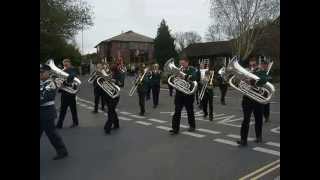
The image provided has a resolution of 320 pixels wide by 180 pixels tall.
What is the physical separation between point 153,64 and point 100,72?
16.4 ft

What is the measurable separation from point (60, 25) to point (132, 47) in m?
7.81

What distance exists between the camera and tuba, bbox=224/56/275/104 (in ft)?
24.5

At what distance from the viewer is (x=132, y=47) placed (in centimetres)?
1354

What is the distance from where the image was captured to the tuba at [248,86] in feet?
24.5

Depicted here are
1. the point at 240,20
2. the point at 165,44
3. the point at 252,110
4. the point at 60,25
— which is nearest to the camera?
the point at 252,110

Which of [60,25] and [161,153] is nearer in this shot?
[161,153]

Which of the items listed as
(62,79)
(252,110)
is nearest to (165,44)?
(62,79)

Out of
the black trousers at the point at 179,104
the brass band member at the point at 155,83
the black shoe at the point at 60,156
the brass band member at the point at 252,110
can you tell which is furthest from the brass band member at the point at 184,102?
the brass band member at the point at 155,83

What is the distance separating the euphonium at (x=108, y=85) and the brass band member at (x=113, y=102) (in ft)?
0.31

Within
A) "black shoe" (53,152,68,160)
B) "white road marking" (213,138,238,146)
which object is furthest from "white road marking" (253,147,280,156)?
"black shoe" (53,152,68,160)

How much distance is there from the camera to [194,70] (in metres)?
9.05

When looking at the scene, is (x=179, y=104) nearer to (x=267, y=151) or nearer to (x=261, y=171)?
(x=267, y=151)

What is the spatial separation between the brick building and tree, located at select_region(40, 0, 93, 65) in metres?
1.15

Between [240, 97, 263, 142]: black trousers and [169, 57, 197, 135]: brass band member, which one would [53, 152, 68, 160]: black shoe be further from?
[240, 97, 263, 142]: black trousers
